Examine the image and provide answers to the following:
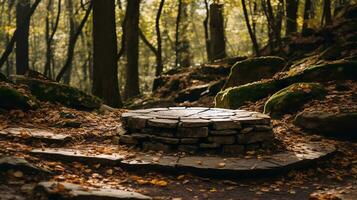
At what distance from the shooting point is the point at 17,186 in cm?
464

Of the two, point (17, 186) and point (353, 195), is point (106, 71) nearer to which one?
point (17, 186)

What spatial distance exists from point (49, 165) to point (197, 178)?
78.3 inches

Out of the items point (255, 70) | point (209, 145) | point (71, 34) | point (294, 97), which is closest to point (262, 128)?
point (209, 145)

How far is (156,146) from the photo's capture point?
6617 mm

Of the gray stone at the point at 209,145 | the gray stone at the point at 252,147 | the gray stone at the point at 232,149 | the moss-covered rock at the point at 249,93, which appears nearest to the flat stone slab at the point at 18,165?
the gray stone at the point at 209,145

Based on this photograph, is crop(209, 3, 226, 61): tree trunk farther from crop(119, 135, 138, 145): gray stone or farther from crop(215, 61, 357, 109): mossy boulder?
crop(119, 135, 138, 145): gray stone

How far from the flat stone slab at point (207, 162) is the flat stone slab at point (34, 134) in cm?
62

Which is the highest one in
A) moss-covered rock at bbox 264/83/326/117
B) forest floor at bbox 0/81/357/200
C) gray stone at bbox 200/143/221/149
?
moss-covered rock at bbox 264/83/326/117

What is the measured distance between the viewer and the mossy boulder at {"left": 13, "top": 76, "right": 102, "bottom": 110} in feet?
30.7

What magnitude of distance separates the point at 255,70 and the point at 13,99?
678cm

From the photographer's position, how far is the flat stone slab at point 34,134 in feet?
21.7

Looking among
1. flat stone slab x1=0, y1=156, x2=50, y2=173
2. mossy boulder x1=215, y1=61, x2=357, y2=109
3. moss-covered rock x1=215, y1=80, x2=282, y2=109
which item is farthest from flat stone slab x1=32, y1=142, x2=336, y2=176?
moss-covered rock x1=215, y1=80, x2=282, y2=109

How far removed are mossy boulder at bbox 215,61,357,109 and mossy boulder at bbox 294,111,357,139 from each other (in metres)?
2.18

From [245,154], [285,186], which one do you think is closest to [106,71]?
[245,154]
